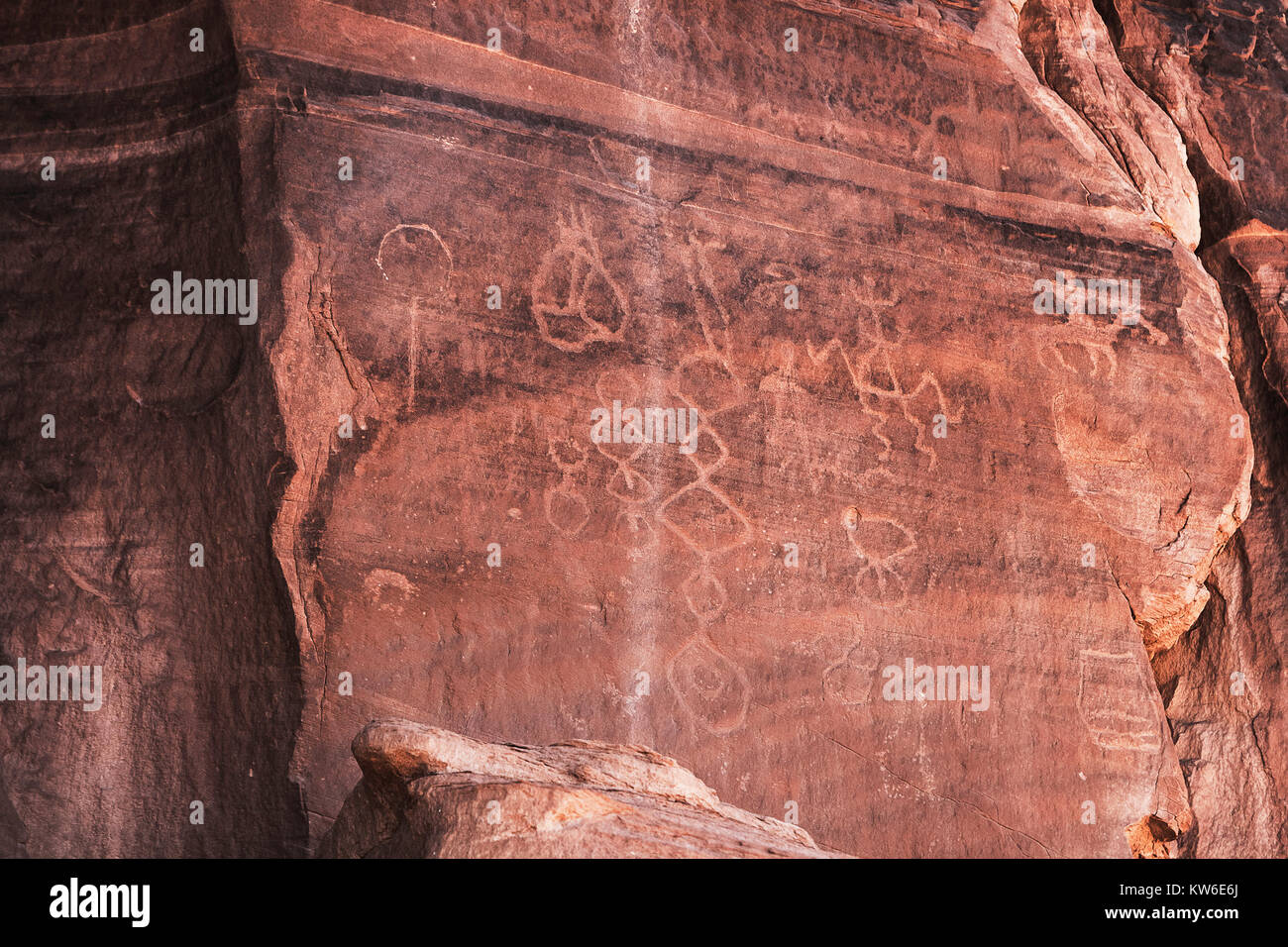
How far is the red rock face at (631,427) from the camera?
404cm

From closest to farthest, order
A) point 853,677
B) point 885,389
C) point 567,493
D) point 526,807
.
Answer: point 526,807
point 567,493
point 853,677
point 885,389

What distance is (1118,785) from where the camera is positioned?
479 cm

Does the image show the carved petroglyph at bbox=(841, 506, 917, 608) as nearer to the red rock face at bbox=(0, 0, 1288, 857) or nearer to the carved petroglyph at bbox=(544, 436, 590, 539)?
the red rock face at bbox=(0, 0, 1288, 857)

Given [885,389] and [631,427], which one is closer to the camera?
[631,427]

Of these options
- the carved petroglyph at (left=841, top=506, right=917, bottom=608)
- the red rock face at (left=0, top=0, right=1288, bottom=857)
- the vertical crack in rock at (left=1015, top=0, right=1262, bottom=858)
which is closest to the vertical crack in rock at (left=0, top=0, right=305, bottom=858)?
the red rock face at (left=0, top=0, right=1288, bottom=857)

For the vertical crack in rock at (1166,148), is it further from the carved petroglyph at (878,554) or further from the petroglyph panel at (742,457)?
the carved petroglyph at (878,554)

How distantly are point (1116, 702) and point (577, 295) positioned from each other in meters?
2.63

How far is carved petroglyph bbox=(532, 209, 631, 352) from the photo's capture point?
4375 mm

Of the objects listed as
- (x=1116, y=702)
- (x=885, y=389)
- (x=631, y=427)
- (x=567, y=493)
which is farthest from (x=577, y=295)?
(x=1116, y=702)

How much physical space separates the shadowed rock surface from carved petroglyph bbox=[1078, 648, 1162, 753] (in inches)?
80.4

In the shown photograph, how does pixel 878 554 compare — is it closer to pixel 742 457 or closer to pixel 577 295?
pixel 742 457

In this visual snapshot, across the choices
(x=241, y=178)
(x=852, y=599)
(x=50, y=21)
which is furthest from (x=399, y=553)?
(x=50, y=21)

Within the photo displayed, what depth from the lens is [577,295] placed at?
4.42m
